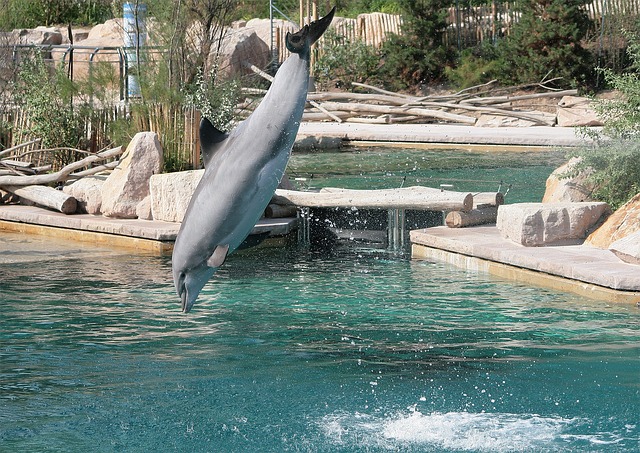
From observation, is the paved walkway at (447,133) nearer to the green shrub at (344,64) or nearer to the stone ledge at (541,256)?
the green shrub at (344,64)

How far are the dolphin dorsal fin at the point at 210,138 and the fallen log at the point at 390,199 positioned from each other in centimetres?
718

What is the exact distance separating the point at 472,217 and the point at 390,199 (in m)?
0.89

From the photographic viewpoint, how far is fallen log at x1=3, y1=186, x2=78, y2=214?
1230 centimetres

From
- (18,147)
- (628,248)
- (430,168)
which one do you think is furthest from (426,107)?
(628,248)

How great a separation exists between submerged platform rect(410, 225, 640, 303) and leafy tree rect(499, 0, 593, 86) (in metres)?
12.6

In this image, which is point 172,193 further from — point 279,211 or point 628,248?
point 628,248

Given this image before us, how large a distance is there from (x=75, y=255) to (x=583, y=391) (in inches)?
236

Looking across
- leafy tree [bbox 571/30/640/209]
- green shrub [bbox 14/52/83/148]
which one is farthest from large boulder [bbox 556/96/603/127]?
green shrub [bbox 14/52/83/148]

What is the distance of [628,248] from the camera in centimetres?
906

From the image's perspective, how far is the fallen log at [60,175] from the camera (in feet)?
41.1

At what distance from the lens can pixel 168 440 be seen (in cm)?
584

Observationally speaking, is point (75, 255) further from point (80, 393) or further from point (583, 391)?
point (583, 391)

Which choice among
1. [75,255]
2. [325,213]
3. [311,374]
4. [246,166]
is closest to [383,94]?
[325,213]

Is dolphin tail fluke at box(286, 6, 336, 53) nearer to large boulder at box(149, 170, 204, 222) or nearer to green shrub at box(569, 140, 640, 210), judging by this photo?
green shrub at box(569, 140, 640, 210)
